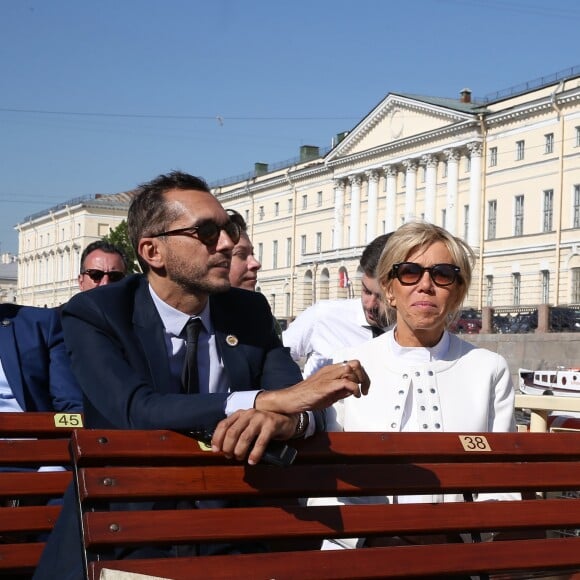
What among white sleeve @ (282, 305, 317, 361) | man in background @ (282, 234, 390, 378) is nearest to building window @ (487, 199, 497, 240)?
white sleeve @ (282, 305, 317, 361)

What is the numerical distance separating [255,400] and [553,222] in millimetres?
41335

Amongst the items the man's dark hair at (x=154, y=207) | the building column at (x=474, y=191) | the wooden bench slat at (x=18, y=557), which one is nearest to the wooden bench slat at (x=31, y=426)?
the wooden bench slat at (x=18, y=557)

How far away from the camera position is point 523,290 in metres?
43.5

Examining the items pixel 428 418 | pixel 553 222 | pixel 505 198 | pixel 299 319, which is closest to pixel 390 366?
pixel 428 418

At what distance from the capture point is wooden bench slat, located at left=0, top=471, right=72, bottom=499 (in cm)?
295

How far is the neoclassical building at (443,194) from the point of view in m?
41.6

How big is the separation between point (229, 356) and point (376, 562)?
628 millimetres

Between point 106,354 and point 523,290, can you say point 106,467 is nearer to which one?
point 106,354

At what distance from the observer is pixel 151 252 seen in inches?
107

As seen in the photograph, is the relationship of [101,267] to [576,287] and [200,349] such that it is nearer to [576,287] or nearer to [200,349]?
[200,349]

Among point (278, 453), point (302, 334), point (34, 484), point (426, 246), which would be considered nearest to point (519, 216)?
point (302, 334)

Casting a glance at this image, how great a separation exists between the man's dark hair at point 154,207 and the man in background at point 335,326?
2109mm

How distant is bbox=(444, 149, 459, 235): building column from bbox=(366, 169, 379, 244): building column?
7988 millimetres

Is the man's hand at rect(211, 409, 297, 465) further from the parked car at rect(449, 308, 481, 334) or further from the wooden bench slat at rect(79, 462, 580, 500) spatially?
the parked car at rect(449, 308, 481, 334)
